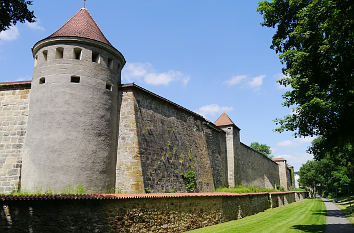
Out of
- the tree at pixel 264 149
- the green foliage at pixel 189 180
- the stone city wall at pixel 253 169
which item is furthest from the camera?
the tree at pixel 264 149

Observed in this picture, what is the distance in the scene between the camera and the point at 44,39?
14.5 metres

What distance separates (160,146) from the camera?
56.3ft

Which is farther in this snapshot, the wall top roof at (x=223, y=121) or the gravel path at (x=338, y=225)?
the wall top roof at (x=223, y=121)

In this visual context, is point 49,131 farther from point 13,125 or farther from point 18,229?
point 18,229

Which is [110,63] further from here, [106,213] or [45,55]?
[106,213]

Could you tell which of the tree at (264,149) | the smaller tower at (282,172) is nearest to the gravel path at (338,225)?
the smaller tower at (282,172)

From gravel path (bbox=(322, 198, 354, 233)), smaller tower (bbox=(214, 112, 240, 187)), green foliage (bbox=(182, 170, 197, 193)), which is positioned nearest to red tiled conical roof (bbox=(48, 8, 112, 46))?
green foliage (bbox=(182, 170, 197, 193))

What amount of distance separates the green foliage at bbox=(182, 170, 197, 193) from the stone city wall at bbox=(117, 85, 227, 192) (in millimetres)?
71

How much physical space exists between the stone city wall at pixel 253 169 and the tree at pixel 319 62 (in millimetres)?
16886

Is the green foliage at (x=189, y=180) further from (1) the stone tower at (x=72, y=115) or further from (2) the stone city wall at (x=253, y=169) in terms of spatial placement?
(2) the stone city wall at (x=253, y=169)

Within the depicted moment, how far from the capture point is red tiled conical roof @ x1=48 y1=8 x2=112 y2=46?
1454cm

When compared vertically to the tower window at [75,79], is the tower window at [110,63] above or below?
above

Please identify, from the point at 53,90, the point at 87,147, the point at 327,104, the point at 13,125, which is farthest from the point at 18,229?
the point at 327,104

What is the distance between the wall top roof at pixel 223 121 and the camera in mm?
29752
